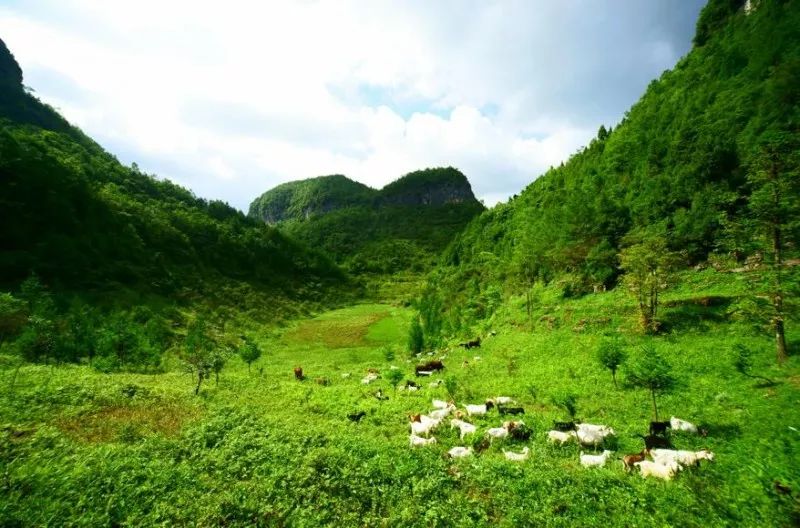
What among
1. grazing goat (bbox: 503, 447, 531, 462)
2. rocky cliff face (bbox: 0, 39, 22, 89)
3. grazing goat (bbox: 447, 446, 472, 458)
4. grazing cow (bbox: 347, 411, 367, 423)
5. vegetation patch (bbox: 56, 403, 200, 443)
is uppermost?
rocky cliff face (bbox: 0, 39, 22, 89)

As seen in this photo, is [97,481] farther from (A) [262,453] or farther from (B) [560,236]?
(B) [560,236]

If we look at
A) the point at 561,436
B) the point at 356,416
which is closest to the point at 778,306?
the point at 561,436

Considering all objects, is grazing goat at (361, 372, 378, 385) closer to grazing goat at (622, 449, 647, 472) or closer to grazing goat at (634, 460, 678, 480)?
grazing goat at (622, 449, 647, 472)

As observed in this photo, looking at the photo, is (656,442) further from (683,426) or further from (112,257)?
(112,257)

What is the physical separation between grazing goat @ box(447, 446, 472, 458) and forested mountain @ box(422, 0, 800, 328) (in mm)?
20454

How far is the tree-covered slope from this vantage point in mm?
77938

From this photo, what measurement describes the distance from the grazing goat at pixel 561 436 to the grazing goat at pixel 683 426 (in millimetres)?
4118

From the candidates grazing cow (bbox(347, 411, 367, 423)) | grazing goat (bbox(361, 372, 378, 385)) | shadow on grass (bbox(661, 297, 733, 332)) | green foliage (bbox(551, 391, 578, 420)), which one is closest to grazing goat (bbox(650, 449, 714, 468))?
green foliage (bbox(551, 391, 578, 420))

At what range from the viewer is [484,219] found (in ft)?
393

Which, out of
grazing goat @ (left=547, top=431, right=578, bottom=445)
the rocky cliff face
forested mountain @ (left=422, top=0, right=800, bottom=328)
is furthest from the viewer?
the rocky cliff face

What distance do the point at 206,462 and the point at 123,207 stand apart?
4904 inches

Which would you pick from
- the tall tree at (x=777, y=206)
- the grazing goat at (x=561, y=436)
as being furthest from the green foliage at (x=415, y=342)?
the tall tree at (x=777, y=206)

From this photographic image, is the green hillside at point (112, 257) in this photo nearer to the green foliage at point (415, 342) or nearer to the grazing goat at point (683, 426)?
the green foliage at point (415, 342)

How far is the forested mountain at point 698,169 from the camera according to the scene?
32406mm
